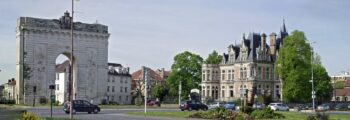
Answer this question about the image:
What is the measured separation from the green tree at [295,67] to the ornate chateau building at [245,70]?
56.3 feet

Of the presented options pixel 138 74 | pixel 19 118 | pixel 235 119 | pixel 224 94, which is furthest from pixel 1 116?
pixel 138 74

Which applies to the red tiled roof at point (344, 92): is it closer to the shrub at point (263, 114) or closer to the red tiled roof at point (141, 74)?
the red tiled roof at point (141, 74)

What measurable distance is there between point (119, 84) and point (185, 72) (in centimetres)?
1973

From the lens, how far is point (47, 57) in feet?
310

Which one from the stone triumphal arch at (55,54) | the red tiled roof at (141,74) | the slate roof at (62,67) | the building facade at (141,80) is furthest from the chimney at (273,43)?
the slate roof at (62,67)

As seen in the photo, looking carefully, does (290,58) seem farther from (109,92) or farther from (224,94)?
(109,92)

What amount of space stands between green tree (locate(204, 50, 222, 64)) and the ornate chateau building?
3058mm

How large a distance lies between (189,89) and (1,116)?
3803 inches

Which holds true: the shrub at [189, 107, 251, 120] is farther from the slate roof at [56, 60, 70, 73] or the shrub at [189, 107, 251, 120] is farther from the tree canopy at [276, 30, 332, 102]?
the slate roof at [56, 60, 70, 73]

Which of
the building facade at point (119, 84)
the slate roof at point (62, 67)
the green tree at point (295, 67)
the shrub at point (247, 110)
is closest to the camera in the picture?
the shrub at point (247, 110)

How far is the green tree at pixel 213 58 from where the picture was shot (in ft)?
399

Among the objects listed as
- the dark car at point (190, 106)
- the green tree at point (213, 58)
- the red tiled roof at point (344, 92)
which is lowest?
the dark car at point (190, 106)

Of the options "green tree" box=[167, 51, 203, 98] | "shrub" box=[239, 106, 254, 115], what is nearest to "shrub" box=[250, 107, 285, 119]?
"shrub" box=[239, 106, 254, 115]

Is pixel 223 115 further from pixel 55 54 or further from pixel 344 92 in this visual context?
pixel 344 92
